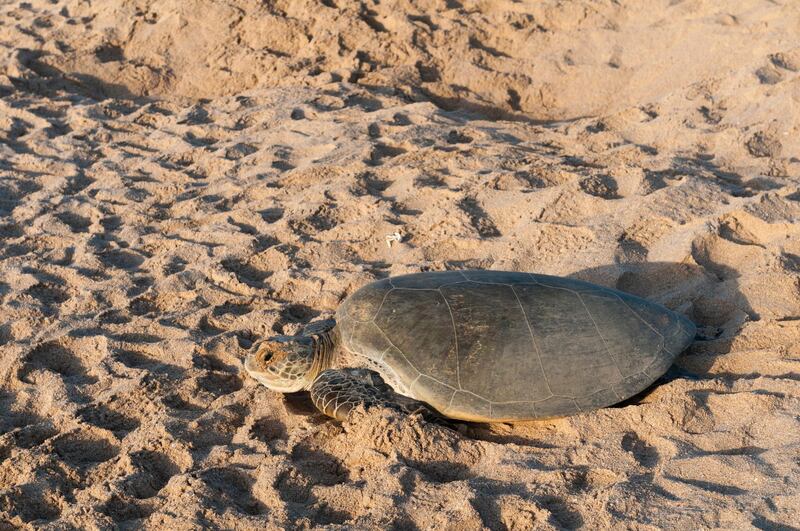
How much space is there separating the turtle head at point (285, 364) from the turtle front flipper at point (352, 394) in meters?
0.08

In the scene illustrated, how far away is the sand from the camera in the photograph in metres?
2.46

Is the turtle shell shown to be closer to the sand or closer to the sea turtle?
the sea turtle

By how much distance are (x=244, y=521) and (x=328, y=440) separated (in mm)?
509

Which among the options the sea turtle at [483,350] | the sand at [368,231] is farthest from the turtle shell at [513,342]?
the sand at [368,231]

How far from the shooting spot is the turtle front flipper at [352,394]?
2787 millimetres

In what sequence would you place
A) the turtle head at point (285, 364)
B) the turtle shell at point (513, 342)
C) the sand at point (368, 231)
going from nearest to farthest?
the sand at point (368, 231), the turtle shell at point (513, 342), the turtle head at point (285, 364)

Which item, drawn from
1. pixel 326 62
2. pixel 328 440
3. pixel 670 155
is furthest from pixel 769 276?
pixel 326 62

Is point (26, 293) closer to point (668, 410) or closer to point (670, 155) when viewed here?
point (668, 410)

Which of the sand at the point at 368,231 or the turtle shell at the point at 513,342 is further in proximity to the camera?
the turtle shell at the point at 513,342

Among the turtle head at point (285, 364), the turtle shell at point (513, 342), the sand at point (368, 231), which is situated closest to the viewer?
the sand at point (368, 231)

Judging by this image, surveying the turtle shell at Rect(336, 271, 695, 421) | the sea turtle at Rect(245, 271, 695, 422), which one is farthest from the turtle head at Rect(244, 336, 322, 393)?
the turtle shell at Rect(336, 271, 695, 421)

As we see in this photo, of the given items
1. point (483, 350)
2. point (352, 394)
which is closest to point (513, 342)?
point (483, 350)

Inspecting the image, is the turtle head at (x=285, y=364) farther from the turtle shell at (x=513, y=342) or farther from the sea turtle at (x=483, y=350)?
the turtle shell at (x=513, y=342)

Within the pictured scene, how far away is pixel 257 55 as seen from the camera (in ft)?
21.5
